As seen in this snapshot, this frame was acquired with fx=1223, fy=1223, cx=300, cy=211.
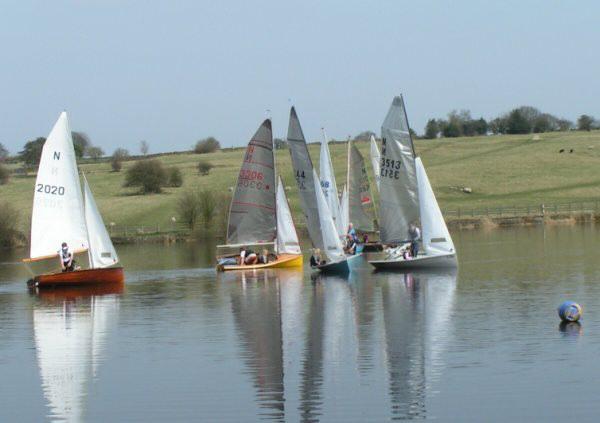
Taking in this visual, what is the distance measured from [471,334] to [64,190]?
2442 centimetres

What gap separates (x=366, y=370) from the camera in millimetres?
25297

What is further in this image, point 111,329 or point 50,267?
point 50,267

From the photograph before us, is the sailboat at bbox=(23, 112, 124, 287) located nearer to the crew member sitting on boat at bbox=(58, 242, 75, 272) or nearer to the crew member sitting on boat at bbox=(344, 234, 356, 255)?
the crew member sitting on boat at bbox=(58, 242, 75, 272)

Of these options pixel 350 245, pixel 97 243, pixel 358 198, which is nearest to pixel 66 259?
pixel 97 243

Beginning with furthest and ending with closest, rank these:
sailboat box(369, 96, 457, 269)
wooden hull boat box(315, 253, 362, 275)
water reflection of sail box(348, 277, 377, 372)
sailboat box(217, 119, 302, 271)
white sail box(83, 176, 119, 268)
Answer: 1. sailboat box(217, 119, 302, 271)
2. sailboat box(369, 96, 457, 269)
3. wooden hull boat box(315, 253, 362, 275)
4. white sail box(83, 176, 119, 268)
5. water reflection of sail box(348, 277, 377, 372)

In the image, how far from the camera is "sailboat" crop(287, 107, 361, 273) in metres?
51.4

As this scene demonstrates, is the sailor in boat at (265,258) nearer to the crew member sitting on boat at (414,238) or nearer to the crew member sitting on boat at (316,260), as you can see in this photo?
the crew member sitting on boat at (316,260)

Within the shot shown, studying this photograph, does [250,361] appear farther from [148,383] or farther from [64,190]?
[64,190]

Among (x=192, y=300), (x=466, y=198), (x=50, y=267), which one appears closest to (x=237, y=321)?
(x=192, y=300)

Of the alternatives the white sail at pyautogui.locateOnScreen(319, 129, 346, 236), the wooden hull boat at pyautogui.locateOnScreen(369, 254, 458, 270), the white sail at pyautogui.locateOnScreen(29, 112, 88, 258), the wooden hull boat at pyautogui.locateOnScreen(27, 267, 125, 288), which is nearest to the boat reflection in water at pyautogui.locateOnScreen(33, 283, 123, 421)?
the wooden hull boat at pyautogui.locateOnScreen(27, 267, 125, 288)

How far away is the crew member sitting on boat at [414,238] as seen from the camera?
5203 centimetres

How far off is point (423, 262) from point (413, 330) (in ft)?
63.8

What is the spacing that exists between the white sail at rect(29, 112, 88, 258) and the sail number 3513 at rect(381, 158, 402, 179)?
1330cm

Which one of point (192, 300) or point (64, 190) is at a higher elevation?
point (64, 190)
